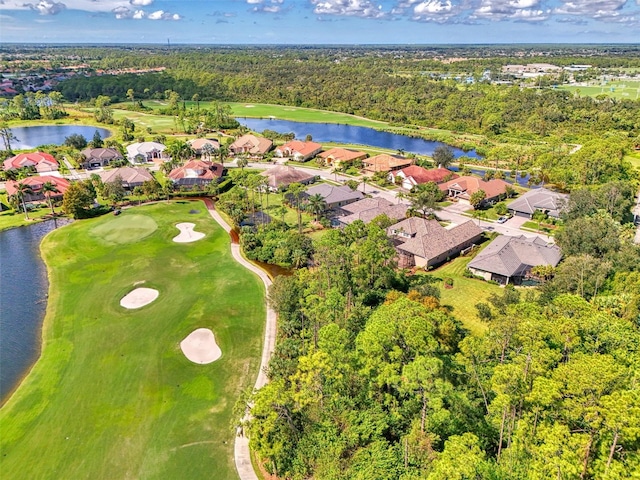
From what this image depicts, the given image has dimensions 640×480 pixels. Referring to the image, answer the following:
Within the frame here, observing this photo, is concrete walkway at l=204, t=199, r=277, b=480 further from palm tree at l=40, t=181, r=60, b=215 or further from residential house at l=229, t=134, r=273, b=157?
residential house at l=229, t=134, r=273, b=157

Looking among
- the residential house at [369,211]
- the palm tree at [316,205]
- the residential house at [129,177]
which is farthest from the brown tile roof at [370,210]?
the residential house at [129,177]

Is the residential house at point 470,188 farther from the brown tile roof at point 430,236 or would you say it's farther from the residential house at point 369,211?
the brown tile roof at point 430,236

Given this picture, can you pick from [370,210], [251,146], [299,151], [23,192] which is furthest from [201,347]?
[251,146]

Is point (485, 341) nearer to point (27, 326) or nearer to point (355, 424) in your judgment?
point (355, 424)

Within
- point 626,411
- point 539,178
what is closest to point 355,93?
point 539,178

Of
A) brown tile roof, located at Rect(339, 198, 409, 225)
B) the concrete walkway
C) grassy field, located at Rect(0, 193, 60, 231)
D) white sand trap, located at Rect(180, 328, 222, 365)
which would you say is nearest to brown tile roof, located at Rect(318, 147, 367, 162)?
brown tile roof, located at Rect(339, 198, 409, 225)

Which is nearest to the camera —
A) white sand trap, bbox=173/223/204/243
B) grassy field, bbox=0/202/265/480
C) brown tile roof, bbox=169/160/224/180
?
grassy field, bbox=0/202/265/480
